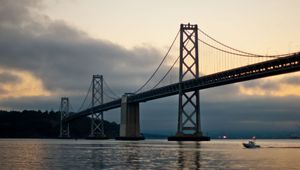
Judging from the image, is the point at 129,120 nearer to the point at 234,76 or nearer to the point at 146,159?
the point at 234,76

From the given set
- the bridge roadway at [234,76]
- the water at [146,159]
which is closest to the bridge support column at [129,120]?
the bridge roadway at [234,76]

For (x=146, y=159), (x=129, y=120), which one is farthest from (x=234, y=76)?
(x=129, y=120)

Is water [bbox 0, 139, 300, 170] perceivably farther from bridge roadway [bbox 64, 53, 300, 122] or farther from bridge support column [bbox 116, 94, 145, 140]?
bridge support column [bbox 116, 94, 145, 140]

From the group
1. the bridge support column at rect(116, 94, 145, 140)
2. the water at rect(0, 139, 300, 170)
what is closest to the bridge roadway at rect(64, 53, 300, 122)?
the bridge support column at rect(116, 94, 145, 140)

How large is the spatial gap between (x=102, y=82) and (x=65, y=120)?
15.6 meters

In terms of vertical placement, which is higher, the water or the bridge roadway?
the bridge roadway

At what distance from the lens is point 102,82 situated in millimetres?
166500

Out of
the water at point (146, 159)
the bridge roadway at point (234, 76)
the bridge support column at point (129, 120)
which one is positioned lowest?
the water at point (146, 159)

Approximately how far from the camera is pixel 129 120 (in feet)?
385

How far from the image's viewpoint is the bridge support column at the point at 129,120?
383ft

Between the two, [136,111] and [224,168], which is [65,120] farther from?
[224,168]

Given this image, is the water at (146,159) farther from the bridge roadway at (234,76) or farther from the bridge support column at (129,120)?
the bridge support column at (129,120)

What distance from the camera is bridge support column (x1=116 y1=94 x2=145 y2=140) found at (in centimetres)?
11669

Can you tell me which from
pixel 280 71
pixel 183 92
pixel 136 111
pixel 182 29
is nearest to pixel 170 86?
pixel 183 92
